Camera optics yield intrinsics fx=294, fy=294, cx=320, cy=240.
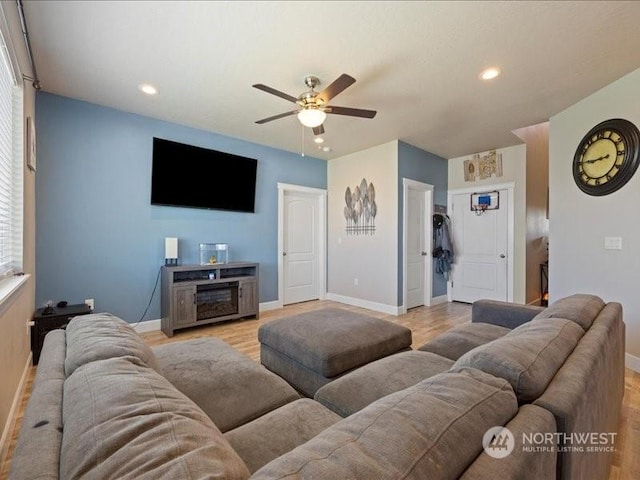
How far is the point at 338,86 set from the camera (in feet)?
7.56

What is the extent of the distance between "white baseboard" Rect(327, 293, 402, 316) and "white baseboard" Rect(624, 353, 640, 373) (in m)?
2.41

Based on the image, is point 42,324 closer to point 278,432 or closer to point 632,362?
point 278,432

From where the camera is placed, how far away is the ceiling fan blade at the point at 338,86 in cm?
217

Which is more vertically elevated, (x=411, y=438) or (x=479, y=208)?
(x=479, y=208)

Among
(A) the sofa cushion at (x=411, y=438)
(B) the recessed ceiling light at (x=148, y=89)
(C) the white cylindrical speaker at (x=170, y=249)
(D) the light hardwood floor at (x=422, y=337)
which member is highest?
(B) the recessed ceiling light at (x=148, y=89)

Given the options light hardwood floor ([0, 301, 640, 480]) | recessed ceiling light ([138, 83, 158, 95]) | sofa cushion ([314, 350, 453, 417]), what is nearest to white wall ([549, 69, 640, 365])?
light hardwood floor ([0, 301, 640, 480])

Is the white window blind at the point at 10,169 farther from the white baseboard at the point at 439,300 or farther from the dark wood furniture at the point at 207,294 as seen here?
the white baseboard at the point at 439,300

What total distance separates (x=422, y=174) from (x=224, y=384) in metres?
4.58

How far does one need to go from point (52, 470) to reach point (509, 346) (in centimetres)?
122

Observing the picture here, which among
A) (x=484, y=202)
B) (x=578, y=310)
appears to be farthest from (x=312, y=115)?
(x=484, y=202)

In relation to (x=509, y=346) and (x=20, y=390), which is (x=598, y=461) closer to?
(x=509, y=346)

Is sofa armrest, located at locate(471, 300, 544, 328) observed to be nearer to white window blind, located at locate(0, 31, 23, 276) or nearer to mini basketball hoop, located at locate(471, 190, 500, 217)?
mini basketball hoop, located at locate(471, 190, 500, 217)

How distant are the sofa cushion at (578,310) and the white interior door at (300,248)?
3.91 m

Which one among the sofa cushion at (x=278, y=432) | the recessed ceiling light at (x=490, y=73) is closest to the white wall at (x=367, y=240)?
the recessed ceiling light at (x=490, y=73)
